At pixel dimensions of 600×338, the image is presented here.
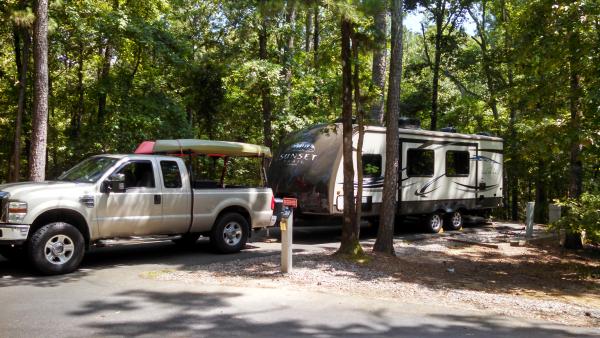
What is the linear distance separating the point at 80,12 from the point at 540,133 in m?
14.7

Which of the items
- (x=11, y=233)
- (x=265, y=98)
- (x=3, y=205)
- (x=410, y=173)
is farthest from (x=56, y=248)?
(x=265, y=98)

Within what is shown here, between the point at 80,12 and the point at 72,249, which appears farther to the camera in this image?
the point at 80,12

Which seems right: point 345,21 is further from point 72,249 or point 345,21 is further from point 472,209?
point 472,209

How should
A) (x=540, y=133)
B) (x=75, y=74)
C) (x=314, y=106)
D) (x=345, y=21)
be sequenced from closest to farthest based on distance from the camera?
1. (x=345, y=21)
2. (x=540, y=133)
3. (x=314, y=106)
4. (x=75, y=74)

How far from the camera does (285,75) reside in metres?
19.0

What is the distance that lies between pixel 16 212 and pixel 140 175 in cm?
238

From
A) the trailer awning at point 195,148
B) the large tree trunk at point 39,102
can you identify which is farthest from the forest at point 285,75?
the trailer awning at point 195,148

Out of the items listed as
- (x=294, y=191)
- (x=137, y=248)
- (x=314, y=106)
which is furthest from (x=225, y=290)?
(x=314, y=106)

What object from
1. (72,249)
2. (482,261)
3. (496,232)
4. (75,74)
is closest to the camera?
(72,249)

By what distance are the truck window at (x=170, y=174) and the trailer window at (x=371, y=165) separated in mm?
5382

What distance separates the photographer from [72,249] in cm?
836

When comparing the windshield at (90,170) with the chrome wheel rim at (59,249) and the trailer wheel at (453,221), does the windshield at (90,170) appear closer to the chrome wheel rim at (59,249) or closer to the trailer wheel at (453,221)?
the chrome wheel rim at (59,249)

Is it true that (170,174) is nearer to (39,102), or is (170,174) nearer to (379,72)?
(39,102)

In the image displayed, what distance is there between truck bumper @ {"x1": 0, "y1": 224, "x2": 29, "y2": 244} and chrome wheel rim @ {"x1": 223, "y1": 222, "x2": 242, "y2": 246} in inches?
157
